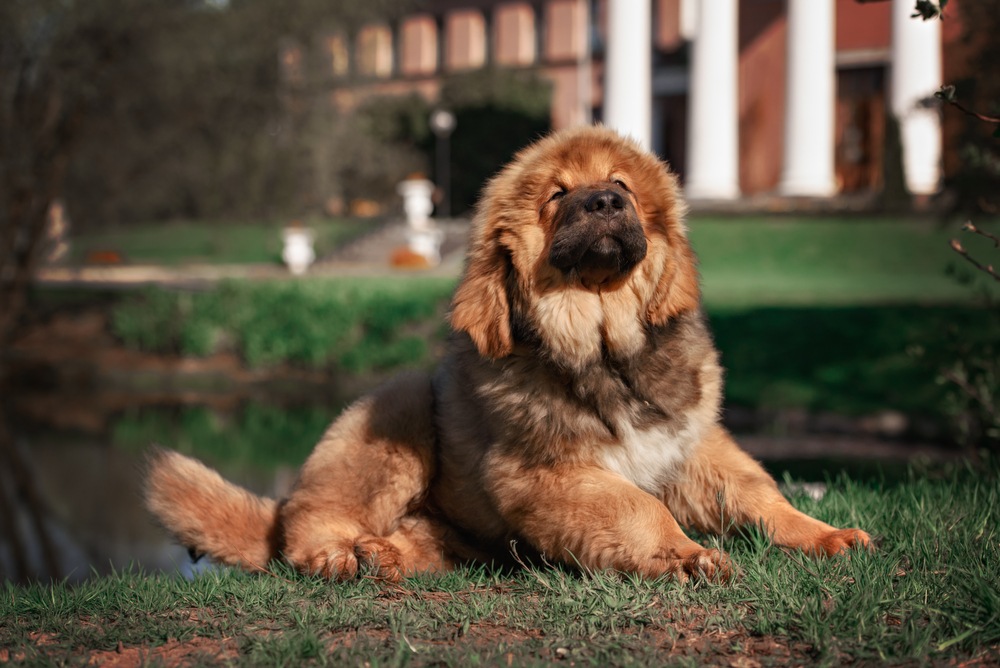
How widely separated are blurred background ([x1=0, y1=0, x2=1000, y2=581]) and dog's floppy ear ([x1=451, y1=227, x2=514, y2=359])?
534 millimetres

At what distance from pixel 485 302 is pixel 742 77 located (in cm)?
3448

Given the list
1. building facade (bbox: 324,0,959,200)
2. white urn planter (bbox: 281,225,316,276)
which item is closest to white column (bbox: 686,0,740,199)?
building facade (bbox: 324,0,959,200)

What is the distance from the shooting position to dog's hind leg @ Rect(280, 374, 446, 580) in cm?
394

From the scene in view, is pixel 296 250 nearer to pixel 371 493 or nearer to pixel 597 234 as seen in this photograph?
pixel 371 493

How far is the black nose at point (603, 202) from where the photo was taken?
356cm

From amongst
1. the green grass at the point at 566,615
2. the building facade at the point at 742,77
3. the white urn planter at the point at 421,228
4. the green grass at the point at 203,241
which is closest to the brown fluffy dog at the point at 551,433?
the green grass at the point at 566,615

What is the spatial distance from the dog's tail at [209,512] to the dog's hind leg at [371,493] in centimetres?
20

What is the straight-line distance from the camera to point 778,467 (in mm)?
9984

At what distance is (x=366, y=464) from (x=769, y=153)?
32829mm

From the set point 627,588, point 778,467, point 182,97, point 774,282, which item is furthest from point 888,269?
point 627,588

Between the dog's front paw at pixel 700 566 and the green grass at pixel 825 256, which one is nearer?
the dog's front paw at pixel 700 566

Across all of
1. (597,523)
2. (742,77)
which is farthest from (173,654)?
(742,77)

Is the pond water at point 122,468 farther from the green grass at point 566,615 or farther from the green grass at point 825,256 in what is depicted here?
the green grass at point 825,256

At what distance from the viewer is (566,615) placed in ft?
10.4
